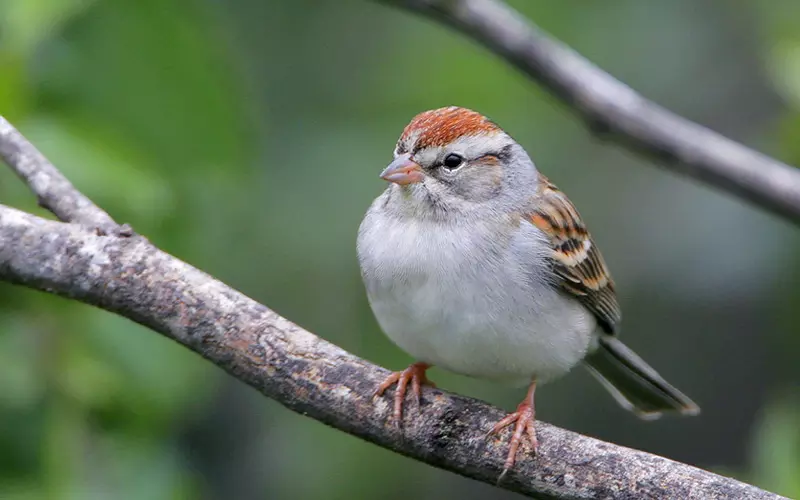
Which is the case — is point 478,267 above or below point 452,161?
below

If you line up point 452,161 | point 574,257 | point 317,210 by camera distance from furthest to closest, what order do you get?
Answer: point 317,210 < point 574,257 < point 452,161

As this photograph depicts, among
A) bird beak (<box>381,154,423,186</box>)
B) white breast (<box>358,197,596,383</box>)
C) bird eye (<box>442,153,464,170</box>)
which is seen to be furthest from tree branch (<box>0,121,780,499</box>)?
bird eye (<box>442,153,464,170</box>)

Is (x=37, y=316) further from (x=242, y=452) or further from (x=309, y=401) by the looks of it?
(x=242, y=452)

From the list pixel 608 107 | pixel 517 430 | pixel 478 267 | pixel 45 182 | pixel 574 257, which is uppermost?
pixel 608 107

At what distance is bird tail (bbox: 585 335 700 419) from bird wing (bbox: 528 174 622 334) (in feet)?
0.30

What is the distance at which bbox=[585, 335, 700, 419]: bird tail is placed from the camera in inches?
135

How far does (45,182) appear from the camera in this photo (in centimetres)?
267

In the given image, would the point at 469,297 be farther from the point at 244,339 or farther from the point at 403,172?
the point at 244,339

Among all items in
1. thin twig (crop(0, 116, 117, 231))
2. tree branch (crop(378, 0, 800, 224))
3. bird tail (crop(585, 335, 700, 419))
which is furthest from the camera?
bird tail (crop(585, 335, 700, 419))

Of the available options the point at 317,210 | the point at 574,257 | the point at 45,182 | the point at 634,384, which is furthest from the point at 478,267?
the point at 317,210

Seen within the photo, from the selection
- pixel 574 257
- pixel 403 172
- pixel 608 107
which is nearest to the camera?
pixel 403 172

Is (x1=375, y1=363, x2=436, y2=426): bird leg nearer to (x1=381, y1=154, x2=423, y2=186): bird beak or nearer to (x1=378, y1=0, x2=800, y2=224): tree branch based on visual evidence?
(x1=381, y1=154, x2=423, y2=186): bird beak

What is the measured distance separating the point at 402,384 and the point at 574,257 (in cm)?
74

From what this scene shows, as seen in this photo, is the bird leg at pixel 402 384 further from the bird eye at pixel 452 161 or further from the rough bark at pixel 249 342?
the bird eye at pixel 452 161
